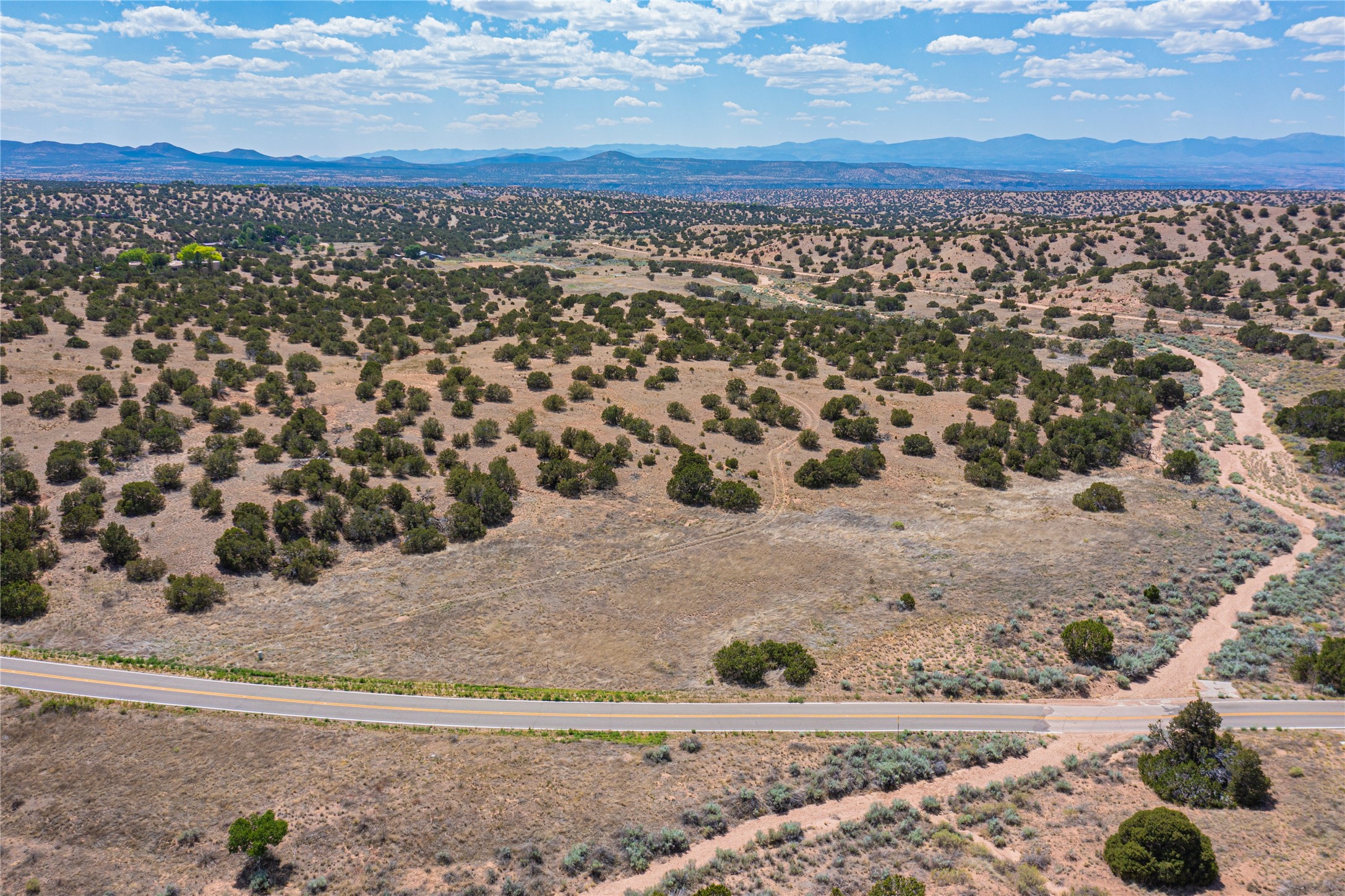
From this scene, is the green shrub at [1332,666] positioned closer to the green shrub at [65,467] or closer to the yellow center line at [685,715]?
the yellow center line at [685,715]

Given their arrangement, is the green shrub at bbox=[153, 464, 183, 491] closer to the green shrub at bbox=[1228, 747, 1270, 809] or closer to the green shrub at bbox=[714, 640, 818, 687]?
the green shrub at bbox=[714, 640, 818, 687]

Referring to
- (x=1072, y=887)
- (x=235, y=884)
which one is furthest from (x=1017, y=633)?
(x=235, y=884)

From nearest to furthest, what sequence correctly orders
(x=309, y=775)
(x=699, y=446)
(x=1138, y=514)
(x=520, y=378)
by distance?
1. (x=309, y=775)
2. (x=1138, y=514)
3. (x=699, y=446)
4. (x=520, y=378)

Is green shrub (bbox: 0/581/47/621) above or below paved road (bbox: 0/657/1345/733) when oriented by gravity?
above

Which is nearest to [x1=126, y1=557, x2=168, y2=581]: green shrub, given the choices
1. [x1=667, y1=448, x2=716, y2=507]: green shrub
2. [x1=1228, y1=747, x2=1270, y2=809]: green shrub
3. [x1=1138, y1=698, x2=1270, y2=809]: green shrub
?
[x1=667, y1=448, x2=716, y2=507]: green shrub

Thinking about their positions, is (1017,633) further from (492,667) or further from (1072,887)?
(492,667)
